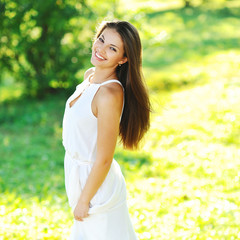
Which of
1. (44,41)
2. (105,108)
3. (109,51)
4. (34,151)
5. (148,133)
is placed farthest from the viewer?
(44,41)

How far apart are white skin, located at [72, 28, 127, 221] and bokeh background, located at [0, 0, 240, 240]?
1.98 feet

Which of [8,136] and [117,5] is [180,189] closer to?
[8,136]

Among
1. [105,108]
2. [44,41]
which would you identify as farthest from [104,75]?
[44,41]

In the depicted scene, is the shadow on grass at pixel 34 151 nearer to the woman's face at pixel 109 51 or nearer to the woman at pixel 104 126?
the woman at pixel 104 126

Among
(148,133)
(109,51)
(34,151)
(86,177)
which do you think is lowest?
(34,151)

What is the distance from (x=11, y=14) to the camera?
665 centimetres

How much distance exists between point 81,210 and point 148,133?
3.52 m

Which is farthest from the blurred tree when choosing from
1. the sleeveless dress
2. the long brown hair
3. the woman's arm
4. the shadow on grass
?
the woman's arm

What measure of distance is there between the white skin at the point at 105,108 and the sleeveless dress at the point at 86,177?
57mm

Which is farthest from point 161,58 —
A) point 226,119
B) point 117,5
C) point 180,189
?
point 180,189

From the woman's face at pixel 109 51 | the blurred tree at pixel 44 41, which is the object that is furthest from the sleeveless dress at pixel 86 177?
the blurred tree at pixel 44 41

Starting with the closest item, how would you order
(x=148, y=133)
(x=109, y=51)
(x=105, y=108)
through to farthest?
1. (x=105, y=108)
2. (x=109, y=51)
3. (x=148, y=133)

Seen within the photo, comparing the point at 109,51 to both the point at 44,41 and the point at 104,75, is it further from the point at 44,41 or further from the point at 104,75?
the point at 44,41

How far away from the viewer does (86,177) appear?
87.2 inches
